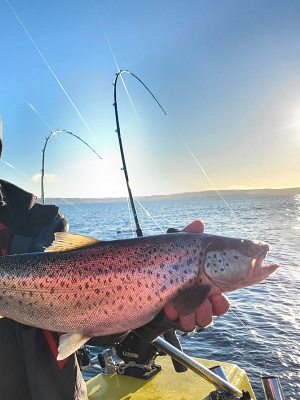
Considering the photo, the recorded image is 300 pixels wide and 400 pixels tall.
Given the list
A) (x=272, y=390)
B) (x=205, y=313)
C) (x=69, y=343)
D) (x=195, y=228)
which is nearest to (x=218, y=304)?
(x=205, y=313)

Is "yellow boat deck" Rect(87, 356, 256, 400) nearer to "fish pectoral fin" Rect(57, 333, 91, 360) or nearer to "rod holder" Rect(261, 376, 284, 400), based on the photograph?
"rod holder" Rect(261, 376, 284, 400)

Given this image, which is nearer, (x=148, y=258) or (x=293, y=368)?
(x=148, y=258)

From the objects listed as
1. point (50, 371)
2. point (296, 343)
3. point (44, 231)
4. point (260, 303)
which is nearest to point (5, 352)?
point (50, 371)

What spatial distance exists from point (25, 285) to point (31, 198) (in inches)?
32.6

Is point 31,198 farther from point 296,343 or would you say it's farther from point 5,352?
point 296,343

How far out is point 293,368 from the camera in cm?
899

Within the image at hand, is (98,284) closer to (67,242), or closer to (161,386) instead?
(67,242)

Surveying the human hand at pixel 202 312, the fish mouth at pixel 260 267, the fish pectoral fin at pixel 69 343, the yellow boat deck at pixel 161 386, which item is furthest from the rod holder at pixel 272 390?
the fish pectoral fin at pixel 69 343

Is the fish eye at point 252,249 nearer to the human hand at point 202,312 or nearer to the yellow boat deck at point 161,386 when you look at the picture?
the human hand at point 202,312

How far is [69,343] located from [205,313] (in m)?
1.07

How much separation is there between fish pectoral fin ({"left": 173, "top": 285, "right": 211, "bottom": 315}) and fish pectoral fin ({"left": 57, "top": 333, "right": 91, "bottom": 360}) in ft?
2.41

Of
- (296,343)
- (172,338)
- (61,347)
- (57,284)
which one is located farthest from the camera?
(296,343)

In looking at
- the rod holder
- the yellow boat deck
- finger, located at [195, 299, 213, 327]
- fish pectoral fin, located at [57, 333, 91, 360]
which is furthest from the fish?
the yellow boat deck

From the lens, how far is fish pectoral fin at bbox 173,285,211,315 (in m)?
2.83
